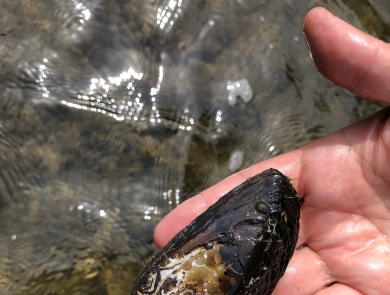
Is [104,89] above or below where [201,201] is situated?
above

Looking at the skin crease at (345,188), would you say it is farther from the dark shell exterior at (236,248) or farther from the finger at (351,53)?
the dark shell exterior at (236,248)

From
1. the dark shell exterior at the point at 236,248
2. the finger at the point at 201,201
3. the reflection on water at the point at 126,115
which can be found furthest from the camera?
the reflection on water at the point at 126,115

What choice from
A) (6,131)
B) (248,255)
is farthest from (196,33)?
(248,255)

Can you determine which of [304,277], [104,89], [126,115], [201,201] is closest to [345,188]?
[304,277]

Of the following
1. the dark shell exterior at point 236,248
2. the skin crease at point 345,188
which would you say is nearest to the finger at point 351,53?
the skin crease at point 345,188

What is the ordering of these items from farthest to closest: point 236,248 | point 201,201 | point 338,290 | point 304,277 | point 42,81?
1. point 42,81
2. point 201,201
3. point 304,277
4. point 338,290
5. point 236,248

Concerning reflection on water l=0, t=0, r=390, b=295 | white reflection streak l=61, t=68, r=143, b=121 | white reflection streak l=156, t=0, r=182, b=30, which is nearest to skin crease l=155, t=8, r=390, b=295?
reflection on water l=0, t=0, r=390, b=295

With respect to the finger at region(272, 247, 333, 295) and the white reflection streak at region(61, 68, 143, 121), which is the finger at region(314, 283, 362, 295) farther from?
the white reflection streak at region(61, 68, 143, 121)

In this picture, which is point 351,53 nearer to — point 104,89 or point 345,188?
point 345,188
